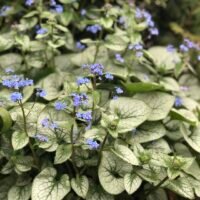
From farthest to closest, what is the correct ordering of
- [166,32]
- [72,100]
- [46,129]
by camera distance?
1. [166,32]
2. [46,129]
3. [72,100]

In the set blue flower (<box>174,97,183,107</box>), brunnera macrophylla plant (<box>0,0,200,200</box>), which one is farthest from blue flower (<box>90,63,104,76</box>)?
blue flower (<box>174,97,183,107</box>)

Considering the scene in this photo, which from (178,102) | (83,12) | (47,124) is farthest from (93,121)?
(83,12)

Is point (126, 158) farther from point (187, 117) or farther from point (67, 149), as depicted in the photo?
point (187, 117)

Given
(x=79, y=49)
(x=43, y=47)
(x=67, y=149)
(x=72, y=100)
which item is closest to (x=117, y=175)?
Answer: (x=67, y=149)

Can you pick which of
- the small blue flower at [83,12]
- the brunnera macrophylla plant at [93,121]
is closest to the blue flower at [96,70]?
the brunnera macrophylla plant at [93,121]

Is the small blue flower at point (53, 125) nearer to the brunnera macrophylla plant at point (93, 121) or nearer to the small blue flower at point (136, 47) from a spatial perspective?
the brunnera macrophylla plant at point (93, 121)

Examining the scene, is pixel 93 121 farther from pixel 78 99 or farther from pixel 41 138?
pixel 78 99

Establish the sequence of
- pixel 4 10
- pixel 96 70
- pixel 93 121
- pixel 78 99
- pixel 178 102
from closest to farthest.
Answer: pixel 78 99 < pixel 96 70 < pixel 93 121 < pixel 178 102 < pixel 4 10

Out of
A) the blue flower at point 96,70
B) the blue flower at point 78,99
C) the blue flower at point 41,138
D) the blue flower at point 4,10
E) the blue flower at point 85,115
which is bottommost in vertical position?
the blue flower at point 4,10
